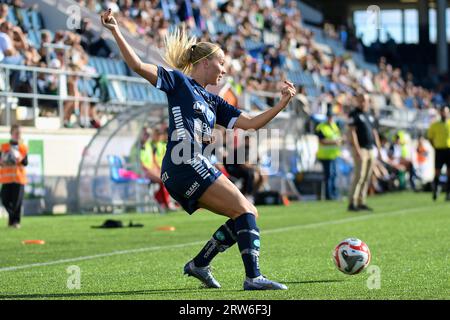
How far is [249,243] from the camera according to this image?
29.3ft

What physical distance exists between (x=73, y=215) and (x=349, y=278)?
13103mm

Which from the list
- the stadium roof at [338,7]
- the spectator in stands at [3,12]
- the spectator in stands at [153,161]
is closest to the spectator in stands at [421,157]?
the spectator in stands at [153,161]

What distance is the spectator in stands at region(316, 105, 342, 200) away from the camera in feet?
92.2

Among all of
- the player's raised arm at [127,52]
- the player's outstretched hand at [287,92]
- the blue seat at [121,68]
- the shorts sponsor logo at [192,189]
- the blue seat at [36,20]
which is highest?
the blue seat at [36,20]

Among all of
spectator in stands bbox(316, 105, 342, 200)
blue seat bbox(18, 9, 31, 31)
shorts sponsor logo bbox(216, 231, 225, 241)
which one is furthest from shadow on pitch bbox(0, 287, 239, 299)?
spectator in stands bbox(316, 105, 342, 200)

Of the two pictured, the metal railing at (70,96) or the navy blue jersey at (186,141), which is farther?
the metal railing at (70,96)

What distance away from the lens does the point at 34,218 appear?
834 inches

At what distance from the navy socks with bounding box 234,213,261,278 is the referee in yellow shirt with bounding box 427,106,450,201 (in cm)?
1801

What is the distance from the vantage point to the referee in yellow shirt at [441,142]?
26.5m

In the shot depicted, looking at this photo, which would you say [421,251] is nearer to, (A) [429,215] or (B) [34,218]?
(A) [429,215]

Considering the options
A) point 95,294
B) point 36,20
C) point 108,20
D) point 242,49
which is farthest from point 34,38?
point 108,20

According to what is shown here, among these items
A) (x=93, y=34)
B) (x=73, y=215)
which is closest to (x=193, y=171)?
(x=73, y=215)

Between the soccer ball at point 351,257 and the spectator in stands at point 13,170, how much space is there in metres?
9.70

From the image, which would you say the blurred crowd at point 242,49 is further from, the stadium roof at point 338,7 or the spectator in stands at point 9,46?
the stadium roof at point 338,7
